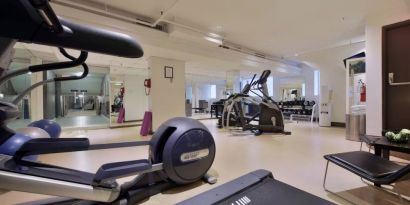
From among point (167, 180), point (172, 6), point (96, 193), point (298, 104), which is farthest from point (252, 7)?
point (298, 104)

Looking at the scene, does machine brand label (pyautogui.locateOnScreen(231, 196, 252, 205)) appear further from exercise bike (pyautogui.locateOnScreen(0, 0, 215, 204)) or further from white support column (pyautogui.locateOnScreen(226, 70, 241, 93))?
white support column (pyautogui.locateOnScreen(226, 70, 241, 93))

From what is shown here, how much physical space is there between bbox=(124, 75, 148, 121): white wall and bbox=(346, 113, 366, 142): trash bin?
8.02 metres

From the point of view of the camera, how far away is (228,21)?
4.26 m

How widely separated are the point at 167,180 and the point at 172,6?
3031 mm

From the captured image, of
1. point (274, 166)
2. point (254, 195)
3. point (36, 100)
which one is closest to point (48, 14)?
point (254, 195)

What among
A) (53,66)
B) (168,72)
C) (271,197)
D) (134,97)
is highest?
(168,72)

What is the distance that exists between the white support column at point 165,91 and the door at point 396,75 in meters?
4.80

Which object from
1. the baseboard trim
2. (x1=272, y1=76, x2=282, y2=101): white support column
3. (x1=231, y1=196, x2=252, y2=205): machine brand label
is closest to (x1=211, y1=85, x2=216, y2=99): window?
(x1=272, y1=76, x2=282, y2=101): white support column

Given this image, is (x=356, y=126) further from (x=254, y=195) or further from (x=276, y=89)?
(x=276, y=89)

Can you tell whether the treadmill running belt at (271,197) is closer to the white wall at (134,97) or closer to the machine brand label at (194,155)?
the machine brand label at (194,155)

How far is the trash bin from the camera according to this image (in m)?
4.35

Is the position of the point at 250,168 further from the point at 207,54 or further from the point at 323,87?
the point at 323,87

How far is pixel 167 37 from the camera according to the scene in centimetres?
463

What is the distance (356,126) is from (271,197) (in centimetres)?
434
